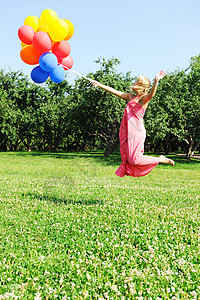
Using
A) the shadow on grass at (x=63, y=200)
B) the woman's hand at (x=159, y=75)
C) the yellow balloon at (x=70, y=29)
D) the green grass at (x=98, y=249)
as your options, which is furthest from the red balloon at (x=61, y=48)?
the shadow on grass at (x=63, y=200)

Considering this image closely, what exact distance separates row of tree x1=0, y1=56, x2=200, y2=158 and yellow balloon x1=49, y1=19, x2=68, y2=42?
12957mm

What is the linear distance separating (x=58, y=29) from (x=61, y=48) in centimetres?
60

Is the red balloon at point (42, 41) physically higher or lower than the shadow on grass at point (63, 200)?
higher

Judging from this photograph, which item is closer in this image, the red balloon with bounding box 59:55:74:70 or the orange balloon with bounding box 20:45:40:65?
the orange balloon with bounding box 20:45:40:65

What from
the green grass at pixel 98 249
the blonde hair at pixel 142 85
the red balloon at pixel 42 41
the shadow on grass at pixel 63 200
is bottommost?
the green grass at pixel 98 249

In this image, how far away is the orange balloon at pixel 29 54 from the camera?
771cm

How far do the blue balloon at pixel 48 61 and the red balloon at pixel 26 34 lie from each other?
603 mm

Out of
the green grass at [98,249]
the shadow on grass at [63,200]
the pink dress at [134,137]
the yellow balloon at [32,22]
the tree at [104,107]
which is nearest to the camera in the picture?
the green grass at [98,249]

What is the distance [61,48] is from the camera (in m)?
7.94

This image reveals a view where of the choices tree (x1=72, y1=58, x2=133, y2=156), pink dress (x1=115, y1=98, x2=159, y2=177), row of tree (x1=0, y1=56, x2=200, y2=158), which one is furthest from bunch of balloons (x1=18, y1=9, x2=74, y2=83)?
tree (x1=72, y1=58, x2=133, y2=156)

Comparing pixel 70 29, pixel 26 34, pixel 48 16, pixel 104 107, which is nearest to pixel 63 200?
pixel 26 34

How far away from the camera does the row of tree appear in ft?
101

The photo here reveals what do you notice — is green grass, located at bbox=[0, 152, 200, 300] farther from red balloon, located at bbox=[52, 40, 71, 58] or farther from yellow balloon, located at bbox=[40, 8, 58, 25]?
yellow balloon, located at bbox=[40, 8, 58, 25]

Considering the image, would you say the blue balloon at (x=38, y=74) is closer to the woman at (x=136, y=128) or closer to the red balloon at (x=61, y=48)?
the red balloon at (x=61, y=48)
